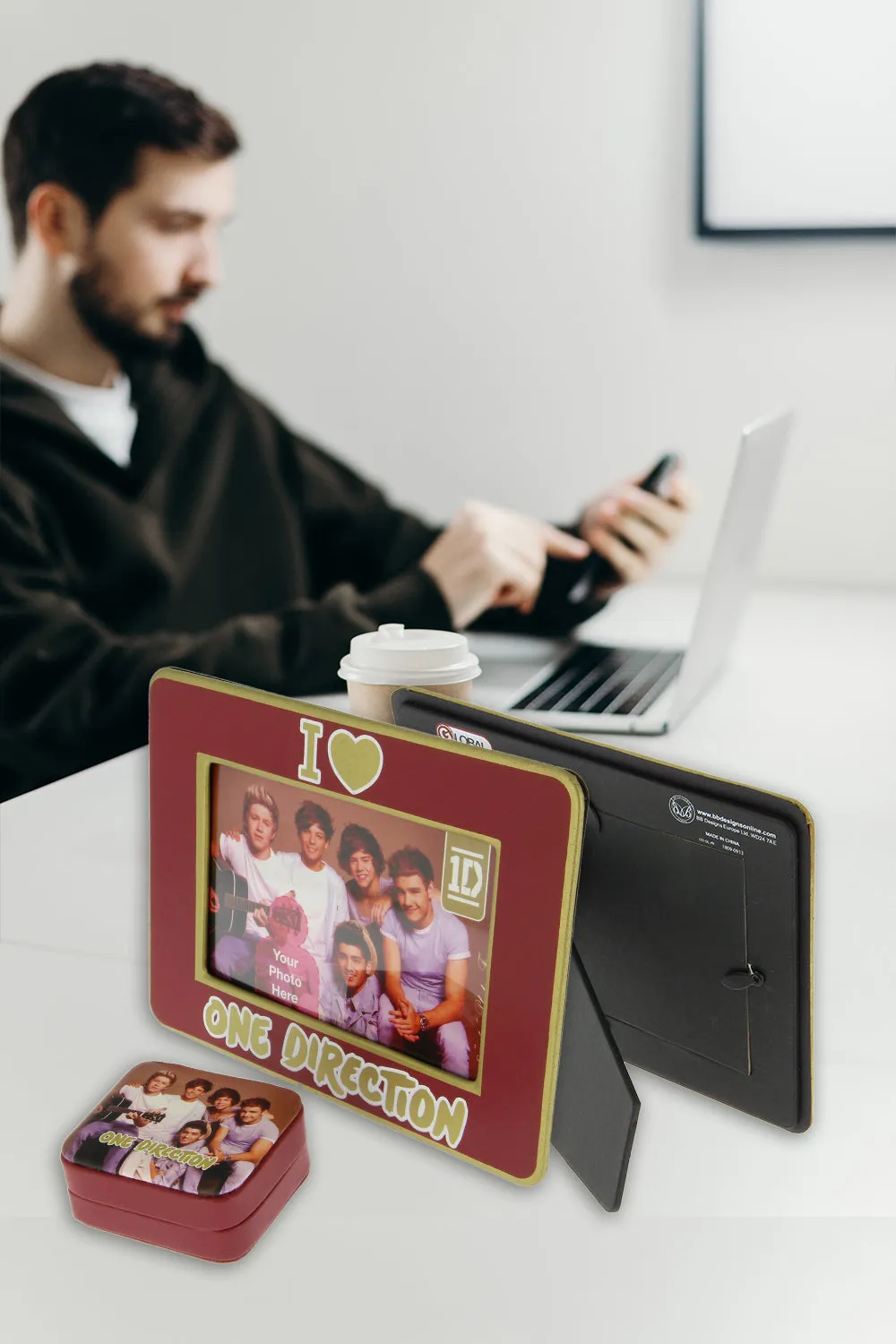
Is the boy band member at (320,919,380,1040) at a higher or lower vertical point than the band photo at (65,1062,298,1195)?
higher

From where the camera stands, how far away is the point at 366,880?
1.93ft

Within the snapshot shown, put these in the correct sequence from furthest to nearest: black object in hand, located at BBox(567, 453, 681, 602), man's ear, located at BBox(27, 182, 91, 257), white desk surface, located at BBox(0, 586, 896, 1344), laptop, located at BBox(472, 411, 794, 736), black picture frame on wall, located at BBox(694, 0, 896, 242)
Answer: black picture frame on wall, located at BBox(694, 0, 896, 242), man's ear, located at BBox(27, 182, 91, 257), black object in hand, located at BBox(567, 453, 681, 602), laptop, located at BBox(472, 411, 794, 736), white desk surface, located at BBox(0, 586, 896, 1344)

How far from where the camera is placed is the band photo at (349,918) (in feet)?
1.85

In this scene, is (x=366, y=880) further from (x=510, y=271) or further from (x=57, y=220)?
(x=510, y=271)

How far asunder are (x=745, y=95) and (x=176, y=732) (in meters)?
1.57

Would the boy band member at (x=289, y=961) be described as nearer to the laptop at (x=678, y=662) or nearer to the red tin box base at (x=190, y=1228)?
the red tin box base at (x=190, y=1228)

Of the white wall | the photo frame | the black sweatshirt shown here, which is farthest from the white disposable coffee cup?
the white wall

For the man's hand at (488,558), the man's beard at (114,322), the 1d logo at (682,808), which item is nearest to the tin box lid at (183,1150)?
the 1d logo at (682,808)

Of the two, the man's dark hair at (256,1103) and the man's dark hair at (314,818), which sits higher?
the man's dark hair at (314,818)

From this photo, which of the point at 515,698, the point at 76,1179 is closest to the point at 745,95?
the point at 515,698

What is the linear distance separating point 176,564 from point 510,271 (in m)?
0.73

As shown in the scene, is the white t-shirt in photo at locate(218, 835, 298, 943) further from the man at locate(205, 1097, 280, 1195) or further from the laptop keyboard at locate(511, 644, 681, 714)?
the laptop keyboard at locate(511, 644, 681, 714)

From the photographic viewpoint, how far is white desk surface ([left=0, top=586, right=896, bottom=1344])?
0.49 m

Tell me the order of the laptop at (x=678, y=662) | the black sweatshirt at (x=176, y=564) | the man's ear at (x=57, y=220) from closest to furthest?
the laptop at (x=678, y=662), the black sweatshirt at (x=176, y=564), the man's ear at (x=57, y=220)
